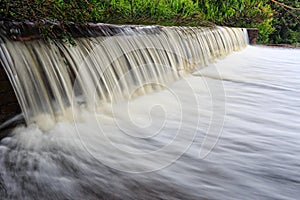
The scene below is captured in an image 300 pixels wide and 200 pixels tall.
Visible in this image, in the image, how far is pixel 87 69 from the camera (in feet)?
9.64

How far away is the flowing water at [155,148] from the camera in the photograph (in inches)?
69.5

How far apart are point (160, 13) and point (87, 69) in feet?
10.3

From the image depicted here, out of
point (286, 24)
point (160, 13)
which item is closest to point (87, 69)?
point (160, 13)

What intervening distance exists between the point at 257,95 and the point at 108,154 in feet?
7.83

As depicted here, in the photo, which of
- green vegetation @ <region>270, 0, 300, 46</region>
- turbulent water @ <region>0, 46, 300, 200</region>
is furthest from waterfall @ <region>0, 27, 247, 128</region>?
green vegetation @ <region>270, 0, 300, 46</region>

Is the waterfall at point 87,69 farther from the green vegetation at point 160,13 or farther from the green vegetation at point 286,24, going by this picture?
the green vegetation at point 286,24

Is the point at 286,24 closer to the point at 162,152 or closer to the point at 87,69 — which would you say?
the point at 87,69

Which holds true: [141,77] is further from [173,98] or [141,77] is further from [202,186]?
[202,186]

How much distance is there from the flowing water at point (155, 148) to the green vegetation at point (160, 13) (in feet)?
1.92

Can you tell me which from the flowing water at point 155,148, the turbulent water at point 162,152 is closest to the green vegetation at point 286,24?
the flowing water at point 155,148

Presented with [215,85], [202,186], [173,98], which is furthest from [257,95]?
[202,186]

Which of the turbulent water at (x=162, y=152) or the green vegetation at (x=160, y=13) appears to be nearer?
the turbulent water at (x=162, y=152)

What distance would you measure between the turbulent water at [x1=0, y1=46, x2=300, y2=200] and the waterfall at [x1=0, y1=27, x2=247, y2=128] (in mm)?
132

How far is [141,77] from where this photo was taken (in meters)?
3.55
